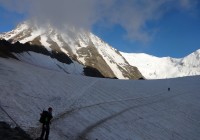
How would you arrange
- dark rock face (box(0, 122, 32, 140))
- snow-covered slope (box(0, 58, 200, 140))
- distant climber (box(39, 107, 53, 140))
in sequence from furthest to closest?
snow-covered slope (box(0, 58, 200, 140))
distant climber (box(39, 107, 53, 140))
dark rock face (box(0, 122, 32, 140))

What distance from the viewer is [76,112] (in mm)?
38375

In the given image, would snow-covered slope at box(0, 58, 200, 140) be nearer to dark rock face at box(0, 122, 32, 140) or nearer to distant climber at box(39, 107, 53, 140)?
dark rock face at box(0, 122, 32, 140)

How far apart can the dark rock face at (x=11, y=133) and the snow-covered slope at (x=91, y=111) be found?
1203 mm

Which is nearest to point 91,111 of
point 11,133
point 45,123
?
point 45,123

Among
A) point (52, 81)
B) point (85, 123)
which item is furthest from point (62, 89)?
point (85, 123)

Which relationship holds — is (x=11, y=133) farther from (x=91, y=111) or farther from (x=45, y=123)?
(x=91, y=111)

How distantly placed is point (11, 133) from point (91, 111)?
1780cm

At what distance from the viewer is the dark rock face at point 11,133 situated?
23.5 m

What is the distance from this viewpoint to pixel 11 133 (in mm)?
24453

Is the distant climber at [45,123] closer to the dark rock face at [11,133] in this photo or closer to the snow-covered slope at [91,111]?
the dark rock face at [11,133]

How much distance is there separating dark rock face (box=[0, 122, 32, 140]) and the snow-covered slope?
3.95 feet

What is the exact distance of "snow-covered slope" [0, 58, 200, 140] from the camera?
103ft

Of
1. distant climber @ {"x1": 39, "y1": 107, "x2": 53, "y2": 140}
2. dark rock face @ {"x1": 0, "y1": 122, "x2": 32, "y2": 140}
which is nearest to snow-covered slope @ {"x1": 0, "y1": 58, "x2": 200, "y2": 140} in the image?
dark rock face @ {"x1": 0, "y1": 122, "x2": 32, "y2": 140}

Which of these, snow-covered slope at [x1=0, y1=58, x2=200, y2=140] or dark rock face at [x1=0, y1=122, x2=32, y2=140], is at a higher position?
snow-covered slope at [x1=0, y1=58, x2=200, y2=140]
